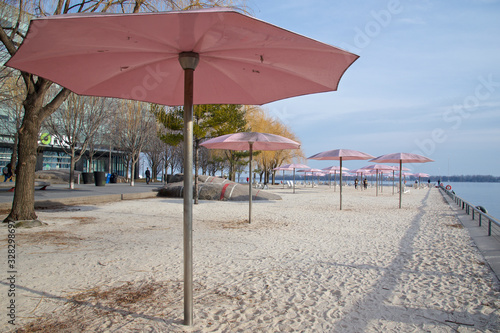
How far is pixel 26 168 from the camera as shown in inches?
330

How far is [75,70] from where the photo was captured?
3.61 m

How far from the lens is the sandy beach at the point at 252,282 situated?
336 cm

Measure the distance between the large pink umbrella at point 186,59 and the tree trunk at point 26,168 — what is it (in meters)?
5.25

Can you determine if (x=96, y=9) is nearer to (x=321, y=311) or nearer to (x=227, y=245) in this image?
(x=227, y=245)

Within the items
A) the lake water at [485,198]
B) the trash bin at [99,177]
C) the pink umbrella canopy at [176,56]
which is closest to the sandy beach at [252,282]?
the pink umbrella canopy at [176,56]

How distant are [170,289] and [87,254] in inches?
97.7

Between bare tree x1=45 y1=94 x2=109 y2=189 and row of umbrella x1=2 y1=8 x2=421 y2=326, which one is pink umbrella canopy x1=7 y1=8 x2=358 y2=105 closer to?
row of umbrella x1=2 y1=8 x2=421 y2=326

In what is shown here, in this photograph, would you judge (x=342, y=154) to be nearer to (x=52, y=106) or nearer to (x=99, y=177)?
(x=52, y=106)

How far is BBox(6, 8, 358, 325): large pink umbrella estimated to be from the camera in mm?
2426

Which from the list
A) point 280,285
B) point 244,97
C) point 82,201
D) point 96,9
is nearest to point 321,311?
point 280,285

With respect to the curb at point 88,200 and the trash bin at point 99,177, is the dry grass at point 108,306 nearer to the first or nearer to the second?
the curb at point 88,200

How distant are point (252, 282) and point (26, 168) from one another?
22.4 ft

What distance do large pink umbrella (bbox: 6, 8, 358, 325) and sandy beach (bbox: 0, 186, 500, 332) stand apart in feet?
2.65

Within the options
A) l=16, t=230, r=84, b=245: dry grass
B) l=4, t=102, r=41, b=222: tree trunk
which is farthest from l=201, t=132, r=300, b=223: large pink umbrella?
l=4, t=102, r=41, b=222: tree trunk
